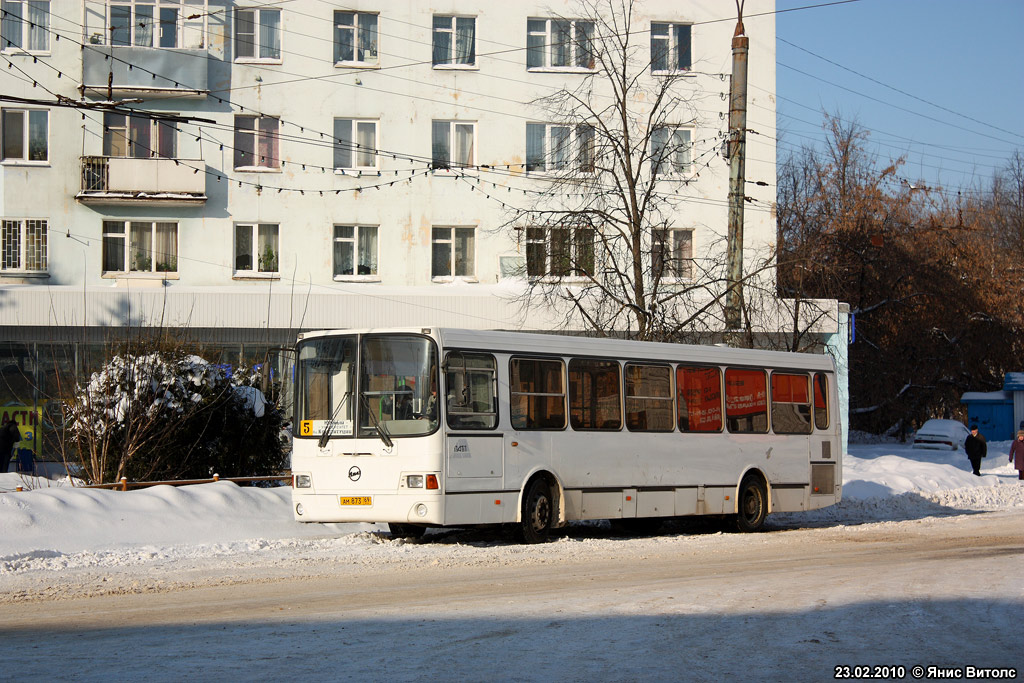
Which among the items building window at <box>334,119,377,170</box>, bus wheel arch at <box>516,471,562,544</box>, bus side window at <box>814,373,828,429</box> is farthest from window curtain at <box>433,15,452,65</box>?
bus wheel arch at <box>516,471,562,544</box>

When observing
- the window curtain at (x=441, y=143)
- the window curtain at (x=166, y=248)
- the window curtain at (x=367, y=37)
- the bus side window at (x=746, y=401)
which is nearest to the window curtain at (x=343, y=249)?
the window curtain at (x=441, y=143)

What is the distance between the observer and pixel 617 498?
53.1 ft

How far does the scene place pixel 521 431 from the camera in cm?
1491

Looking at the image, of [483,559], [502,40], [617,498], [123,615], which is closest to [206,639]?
[123,615]

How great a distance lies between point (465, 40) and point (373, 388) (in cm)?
2381

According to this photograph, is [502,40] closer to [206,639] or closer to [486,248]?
[486,248]

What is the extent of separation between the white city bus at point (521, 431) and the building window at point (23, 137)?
23196 millimetres

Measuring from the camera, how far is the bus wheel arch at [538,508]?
1490 cm

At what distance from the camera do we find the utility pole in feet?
83.9

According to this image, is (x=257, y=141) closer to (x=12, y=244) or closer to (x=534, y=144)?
(x=12, y=244)

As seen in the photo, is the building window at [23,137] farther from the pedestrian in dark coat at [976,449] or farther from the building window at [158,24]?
the pedestrian in dark coat at [976,449]

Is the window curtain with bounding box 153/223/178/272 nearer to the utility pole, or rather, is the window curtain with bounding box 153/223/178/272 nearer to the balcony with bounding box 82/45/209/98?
the balcony with bounding box 82/45/209/98

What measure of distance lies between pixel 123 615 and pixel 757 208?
3033 cm

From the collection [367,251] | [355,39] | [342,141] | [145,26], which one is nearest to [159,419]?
[367,251]
